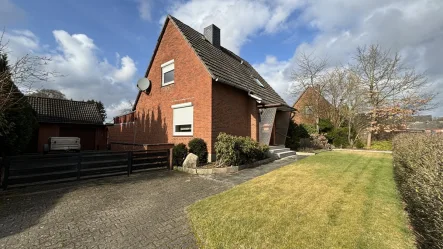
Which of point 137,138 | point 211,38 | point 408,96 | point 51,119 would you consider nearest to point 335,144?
point 408,96

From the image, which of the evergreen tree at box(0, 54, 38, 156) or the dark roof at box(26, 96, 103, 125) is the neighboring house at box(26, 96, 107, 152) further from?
the evergreen tree at box(0, 54, 38, 156)

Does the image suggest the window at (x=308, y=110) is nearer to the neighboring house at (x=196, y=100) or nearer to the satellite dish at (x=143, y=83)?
the neighboring house at (x=196, y=100)

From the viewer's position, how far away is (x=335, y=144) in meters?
19.7

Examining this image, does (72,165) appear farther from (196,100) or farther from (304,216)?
(304,216)

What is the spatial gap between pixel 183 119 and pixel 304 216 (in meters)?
8.87

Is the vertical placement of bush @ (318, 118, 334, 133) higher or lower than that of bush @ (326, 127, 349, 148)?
higher

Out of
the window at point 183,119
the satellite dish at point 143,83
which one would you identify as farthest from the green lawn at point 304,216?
the satellite dish at point 143,83

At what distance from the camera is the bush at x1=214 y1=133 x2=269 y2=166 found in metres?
8.43

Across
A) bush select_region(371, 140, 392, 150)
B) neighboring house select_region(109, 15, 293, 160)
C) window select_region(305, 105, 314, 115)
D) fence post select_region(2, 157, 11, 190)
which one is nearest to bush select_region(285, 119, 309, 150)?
neighboring house select_region(109, 15, 293, 160)

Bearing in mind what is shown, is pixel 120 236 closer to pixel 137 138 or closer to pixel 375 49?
pixel 137 138

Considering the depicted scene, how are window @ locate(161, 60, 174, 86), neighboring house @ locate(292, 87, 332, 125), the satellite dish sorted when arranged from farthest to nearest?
neighboring house @ locate(292, 87, 332, 125) → the satellite dish → window @ locate(161, 60, 174, 86)

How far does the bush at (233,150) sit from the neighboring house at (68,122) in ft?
63.8

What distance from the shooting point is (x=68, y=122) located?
67.1 ft

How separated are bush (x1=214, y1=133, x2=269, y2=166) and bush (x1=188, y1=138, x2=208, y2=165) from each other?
3.39 feet
